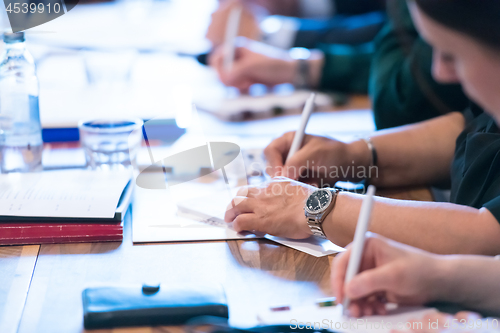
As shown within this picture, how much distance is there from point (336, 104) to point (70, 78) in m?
0.80

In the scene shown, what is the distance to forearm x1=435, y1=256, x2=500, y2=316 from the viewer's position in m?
0.63

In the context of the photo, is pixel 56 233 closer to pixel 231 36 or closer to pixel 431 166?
pixel 431 166

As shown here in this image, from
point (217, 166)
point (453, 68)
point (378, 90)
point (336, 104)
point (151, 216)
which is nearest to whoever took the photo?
→ point (453, 68)

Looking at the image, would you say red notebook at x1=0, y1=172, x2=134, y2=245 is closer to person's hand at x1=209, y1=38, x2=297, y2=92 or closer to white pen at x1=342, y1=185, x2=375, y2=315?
white pen at x1=342, y1=185, x2=375, y2=315

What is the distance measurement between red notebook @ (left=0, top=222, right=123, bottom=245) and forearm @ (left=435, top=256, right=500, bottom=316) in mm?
466

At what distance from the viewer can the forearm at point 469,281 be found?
625mm

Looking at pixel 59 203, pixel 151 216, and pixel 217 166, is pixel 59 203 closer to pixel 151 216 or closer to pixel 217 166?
pixel 151 216

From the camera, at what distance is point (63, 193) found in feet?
2.94

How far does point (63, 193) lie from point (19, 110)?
0.90 ft

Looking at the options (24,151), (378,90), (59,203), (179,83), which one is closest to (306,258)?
(59,203)

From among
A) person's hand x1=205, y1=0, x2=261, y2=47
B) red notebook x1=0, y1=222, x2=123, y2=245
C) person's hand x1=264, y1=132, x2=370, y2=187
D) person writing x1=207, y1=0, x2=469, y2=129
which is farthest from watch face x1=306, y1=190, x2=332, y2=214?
person's hand x1=205, y1=0, x2=261, y2=47

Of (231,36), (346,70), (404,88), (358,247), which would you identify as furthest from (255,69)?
(358,247)

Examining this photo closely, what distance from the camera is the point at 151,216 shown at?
0.91m

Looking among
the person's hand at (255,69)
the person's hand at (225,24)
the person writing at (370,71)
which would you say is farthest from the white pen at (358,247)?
the person's hand at (225,24)
